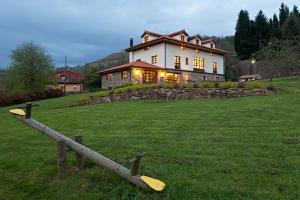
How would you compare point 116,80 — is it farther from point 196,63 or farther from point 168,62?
point 196,63

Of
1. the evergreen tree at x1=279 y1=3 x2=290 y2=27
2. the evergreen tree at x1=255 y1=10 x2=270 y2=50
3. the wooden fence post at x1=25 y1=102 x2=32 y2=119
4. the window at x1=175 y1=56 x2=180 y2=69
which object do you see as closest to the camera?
the wooden fence post at x1=25 y1=102 x2=32 y2=119

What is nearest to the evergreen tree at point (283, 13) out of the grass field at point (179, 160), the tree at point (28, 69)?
the tree at point (28, 69)

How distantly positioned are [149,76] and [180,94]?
1583cm

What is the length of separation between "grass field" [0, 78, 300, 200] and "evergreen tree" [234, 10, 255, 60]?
54.9 meters

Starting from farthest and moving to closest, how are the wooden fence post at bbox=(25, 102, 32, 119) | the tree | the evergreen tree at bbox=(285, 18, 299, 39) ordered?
1. the evergreen tree at bbox=(285, 18, 299, 39)
2. the tree
3. the wooden fence post at bbox=(25, 102, 32, 119)

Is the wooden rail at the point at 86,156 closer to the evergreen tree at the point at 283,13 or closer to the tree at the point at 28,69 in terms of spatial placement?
the tree at the point at 28,69

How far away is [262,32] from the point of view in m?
64.2

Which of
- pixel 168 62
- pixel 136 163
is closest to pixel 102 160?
pixel 136 163

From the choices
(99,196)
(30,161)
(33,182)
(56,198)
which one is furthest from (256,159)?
(30,161)

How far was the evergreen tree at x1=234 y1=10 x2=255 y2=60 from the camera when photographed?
63094mm

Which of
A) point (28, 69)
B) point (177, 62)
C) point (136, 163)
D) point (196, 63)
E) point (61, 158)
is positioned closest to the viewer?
point (136, 163)

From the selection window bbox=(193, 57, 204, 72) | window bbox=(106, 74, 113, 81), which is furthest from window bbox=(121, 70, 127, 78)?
window bbox=(193, 57, 204, 72)

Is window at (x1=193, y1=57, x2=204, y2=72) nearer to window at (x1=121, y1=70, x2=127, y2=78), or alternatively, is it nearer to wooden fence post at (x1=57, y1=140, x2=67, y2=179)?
window at (x1=121, y1=70, x2=127, y2=78)

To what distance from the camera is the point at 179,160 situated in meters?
6.69
